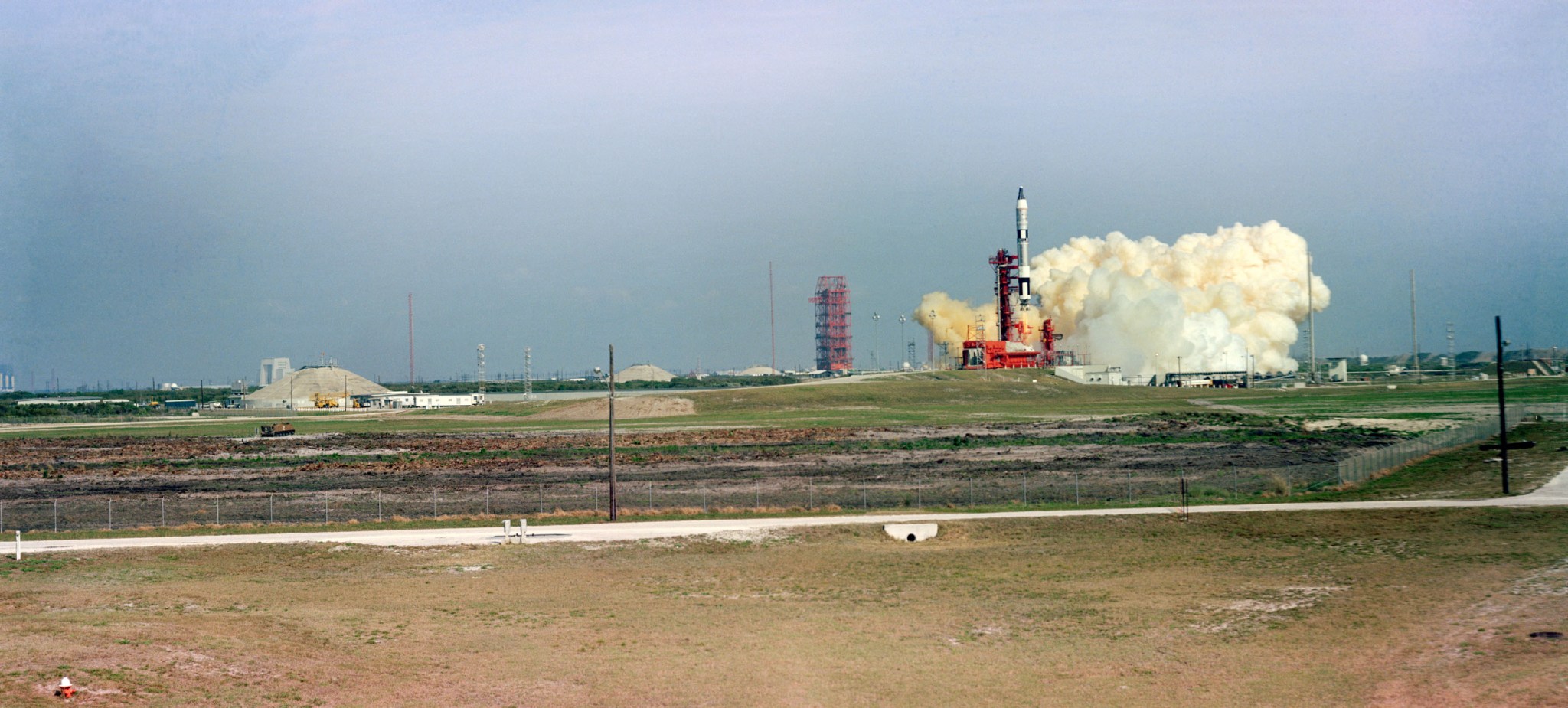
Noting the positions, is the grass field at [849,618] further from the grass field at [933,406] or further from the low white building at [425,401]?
the low white building at [425,401]

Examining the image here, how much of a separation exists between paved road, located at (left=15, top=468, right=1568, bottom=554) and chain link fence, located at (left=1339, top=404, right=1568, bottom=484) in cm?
810

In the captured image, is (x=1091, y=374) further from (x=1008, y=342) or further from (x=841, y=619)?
(x=841, y=619)

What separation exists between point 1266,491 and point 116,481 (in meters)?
63.3

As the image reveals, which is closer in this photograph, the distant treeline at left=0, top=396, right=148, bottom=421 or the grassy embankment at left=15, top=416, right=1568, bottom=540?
the grassy embankment at left=15, top=416, right=1568, bottom=540

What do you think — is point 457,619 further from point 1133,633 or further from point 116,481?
point 116,481

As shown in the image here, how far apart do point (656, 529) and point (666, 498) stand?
1238cm

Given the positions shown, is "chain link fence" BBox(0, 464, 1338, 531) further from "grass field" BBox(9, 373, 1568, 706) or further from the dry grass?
the dry grass

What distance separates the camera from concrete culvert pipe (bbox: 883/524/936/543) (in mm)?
40250

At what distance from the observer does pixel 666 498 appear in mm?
55500

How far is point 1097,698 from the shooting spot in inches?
854

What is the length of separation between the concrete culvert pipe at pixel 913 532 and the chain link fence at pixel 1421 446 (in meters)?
22.2

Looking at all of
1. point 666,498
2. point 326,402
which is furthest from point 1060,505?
point 326,402

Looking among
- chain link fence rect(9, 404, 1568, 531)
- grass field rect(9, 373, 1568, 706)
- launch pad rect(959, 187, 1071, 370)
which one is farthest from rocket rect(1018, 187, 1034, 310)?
grass field rect(9, 373, 1568, 706)

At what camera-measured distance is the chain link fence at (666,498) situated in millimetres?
49562
